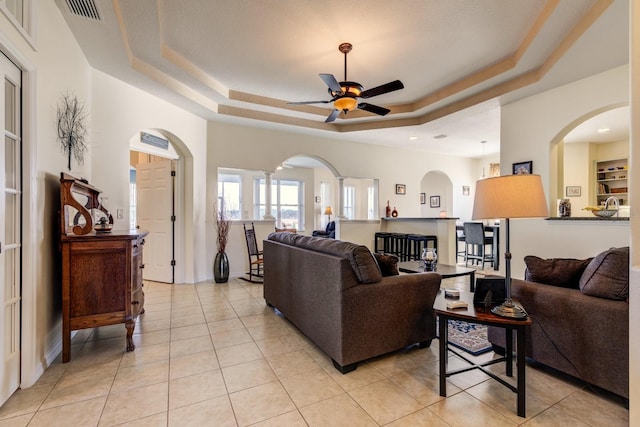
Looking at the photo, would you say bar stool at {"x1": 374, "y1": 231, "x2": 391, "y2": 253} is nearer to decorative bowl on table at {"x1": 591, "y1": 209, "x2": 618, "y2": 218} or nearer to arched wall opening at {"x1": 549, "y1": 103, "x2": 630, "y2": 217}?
decorative bowl on table at {"x1": 591, "y1": 209, "x2": 618, "y2": 218}

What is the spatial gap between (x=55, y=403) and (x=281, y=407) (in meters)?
1.36

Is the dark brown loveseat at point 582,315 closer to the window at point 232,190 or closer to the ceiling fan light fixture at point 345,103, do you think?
the ceiling fan light fixture at point 345,103

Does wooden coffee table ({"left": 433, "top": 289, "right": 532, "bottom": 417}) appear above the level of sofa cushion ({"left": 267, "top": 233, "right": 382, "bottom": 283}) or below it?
below

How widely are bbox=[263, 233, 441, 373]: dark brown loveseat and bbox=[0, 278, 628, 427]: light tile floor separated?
5.8 inches

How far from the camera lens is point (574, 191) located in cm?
729

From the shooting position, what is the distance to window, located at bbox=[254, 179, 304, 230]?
29.9ft

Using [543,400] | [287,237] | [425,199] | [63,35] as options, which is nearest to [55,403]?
[287,237]

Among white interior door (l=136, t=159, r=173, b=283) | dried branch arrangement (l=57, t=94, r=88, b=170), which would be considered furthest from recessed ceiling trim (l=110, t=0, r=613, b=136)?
white interior door (l=136, t=159, r=173, b=283)

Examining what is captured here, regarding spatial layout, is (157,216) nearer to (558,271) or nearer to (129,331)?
(129,331)

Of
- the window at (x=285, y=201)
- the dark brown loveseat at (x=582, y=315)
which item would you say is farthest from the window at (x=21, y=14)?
the window at (x=285, y=201)

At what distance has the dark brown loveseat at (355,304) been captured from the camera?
2.19 metres

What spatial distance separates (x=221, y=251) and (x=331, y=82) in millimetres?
3310

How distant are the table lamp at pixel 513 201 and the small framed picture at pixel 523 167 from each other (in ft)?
9.08

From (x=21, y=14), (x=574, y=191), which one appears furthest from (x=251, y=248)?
(x=574, y=191)
